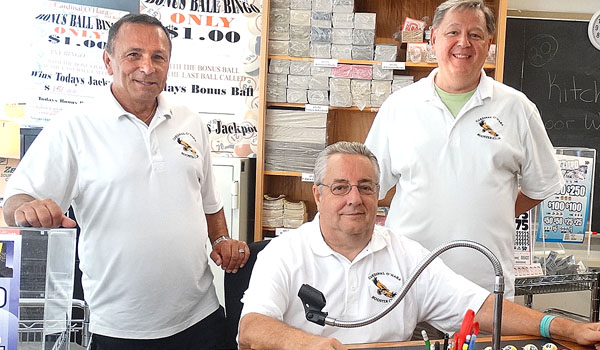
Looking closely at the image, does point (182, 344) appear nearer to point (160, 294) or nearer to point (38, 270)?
point (160, 294)

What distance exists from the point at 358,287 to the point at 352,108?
2078 mm

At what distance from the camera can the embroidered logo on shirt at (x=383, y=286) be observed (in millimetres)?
2078

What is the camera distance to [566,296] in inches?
174

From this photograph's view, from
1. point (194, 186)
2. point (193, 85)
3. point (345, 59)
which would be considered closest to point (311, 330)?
point (194, 186)

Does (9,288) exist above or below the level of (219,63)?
below

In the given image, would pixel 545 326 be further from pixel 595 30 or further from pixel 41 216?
pixel 595 30

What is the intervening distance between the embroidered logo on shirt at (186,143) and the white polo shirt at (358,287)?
42cm

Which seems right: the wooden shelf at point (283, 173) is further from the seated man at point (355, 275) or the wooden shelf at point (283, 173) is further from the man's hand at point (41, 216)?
the man's hand at point (41, 216)

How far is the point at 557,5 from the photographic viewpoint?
430 centimetres

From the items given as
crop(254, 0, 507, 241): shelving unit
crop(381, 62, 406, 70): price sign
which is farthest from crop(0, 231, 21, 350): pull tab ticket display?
crop(381, 62, 406, 70): price sign

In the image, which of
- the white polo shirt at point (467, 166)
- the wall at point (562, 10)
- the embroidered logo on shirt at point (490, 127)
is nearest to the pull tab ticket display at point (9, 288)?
the white polo shirt at point (467, 166)

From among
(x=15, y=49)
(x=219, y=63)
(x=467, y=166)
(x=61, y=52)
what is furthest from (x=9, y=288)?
(x=15, y=49)

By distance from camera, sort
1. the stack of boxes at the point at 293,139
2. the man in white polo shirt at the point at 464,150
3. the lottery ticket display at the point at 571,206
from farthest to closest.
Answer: the stack of boxes at the point at 293,139
the lottery ticket display at the point at 571,206
the man in white polo shirt at the point at 464,150

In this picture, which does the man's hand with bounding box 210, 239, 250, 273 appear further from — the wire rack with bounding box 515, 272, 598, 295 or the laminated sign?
the laminated sign
